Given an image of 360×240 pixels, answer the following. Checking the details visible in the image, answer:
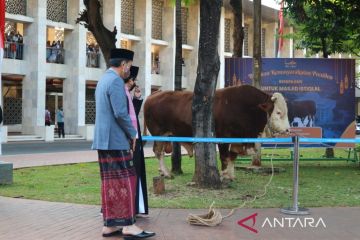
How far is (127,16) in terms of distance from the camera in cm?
4106

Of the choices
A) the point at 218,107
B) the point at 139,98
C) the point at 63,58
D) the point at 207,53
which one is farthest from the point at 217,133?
the point at 63,58

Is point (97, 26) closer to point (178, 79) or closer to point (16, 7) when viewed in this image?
point (178, 79)

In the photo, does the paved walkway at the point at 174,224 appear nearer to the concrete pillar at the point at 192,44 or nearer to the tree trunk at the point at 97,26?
the tree trunk at the point at 97,26

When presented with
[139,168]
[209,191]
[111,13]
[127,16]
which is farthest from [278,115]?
[127,16]

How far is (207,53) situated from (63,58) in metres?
27.2

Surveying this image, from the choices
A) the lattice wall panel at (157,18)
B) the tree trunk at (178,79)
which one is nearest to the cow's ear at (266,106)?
the tree trunk at (178,79)

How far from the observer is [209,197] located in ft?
32.1

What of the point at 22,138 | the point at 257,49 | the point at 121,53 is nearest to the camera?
the point at 121,53

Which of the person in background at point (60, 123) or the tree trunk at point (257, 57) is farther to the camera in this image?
the person in background at point (60, 123)

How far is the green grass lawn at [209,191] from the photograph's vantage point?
9.45 meters

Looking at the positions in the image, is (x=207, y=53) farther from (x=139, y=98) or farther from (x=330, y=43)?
(x=330, y=43)
